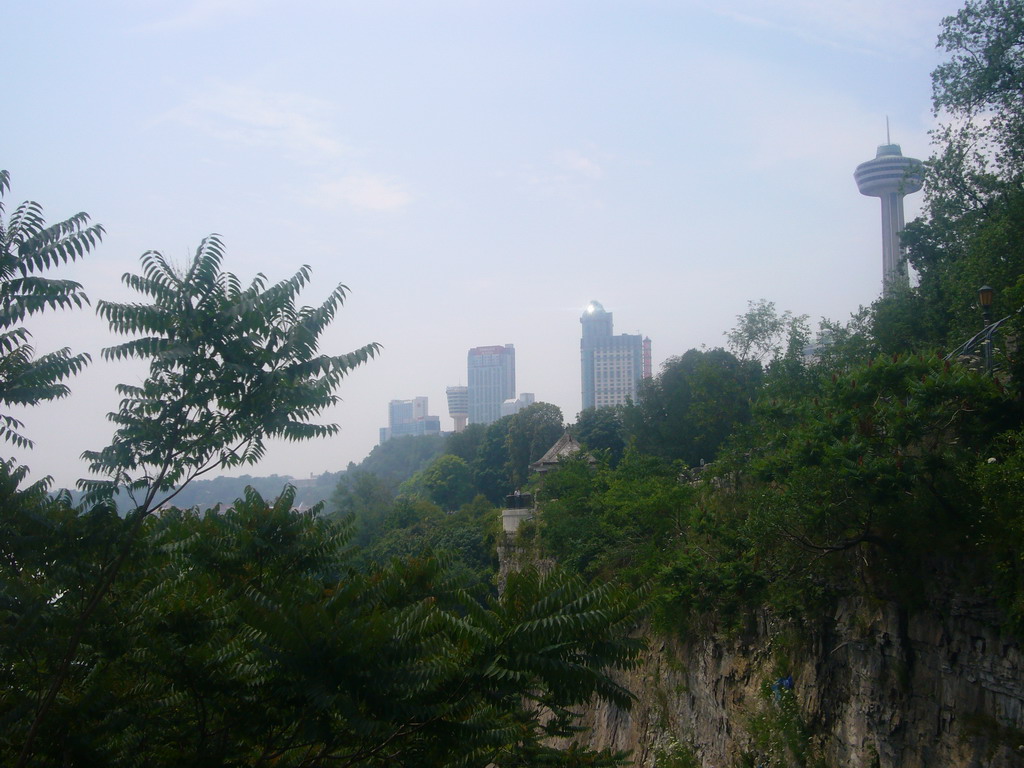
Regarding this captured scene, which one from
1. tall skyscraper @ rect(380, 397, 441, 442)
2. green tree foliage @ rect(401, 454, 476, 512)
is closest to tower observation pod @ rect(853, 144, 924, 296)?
green tree foliage @ rect(401, 454, 476, 512)

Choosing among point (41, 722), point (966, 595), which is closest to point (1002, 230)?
point (966, 595)

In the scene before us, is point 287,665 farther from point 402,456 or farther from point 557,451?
point 402,456

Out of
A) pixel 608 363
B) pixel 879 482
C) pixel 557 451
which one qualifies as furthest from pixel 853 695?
pixel 608 363

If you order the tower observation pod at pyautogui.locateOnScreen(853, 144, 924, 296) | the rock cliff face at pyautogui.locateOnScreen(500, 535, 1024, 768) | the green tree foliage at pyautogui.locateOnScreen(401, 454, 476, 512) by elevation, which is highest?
the tower observation pod at pyautogui.locateOnScreen(853, 144, 924, 296)

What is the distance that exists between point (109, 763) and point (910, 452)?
34.0 feet

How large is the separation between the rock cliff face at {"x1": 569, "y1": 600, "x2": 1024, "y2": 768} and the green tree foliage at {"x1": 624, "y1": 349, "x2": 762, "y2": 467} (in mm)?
14450

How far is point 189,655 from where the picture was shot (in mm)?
6230

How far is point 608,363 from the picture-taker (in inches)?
4993

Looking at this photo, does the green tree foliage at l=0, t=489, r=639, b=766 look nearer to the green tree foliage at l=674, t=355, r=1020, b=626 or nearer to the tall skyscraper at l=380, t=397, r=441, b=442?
the green tree foliage at l=674, t=355, r=1020, b=626

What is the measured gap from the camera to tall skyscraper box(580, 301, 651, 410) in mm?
125562

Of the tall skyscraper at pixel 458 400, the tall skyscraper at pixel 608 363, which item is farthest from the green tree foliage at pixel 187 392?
the tall skyscraper at pixel 458 400

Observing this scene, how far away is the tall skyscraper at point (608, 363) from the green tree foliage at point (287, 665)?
11845 cm

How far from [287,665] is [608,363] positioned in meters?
123

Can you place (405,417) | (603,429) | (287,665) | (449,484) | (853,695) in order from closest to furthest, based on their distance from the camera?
(287,665) < (853,695) < (603,429) < (449,484) < (405,417)
